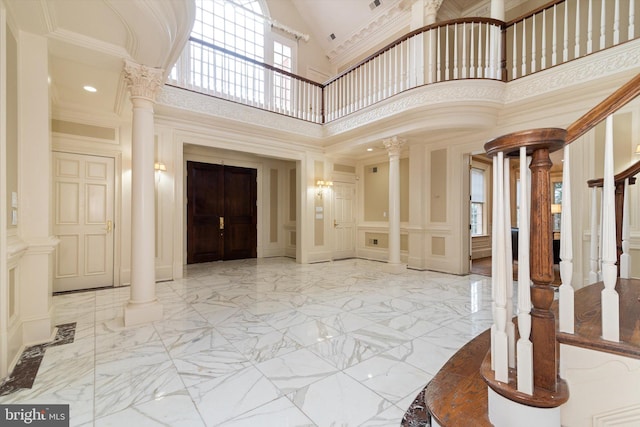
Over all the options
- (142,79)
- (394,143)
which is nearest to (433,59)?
(394,143)

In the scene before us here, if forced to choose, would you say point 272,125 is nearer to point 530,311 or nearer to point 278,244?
point 278,244

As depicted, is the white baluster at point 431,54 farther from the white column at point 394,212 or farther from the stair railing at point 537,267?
the stair railing at point 537,267

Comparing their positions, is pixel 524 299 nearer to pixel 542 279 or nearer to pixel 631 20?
pixel 542 279

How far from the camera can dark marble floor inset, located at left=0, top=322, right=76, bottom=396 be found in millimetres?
2023

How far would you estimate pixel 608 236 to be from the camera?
1.15 m

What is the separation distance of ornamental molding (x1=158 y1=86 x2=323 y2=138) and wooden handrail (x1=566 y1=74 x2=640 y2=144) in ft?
18.0

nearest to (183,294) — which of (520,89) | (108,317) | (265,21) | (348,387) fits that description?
(108,317)

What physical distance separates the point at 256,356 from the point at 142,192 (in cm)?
222

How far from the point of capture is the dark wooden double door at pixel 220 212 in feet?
23.3

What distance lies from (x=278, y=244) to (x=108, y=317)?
5305 millimetres

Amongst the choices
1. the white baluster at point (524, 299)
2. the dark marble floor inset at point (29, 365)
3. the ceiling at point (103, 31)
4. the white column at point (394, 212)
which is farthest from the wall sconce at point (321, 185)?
the white baluster at point (524, 299)

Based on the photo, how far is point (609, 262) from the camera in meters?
1.12

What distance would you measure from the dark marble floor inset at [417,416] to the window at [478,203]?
7963mm

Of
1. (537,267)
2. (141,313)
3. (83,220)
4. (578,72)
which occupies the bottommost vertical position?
(141,313)
